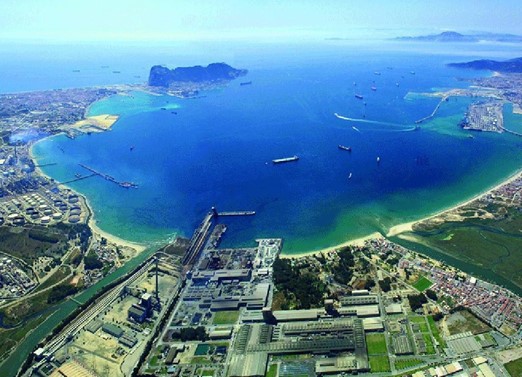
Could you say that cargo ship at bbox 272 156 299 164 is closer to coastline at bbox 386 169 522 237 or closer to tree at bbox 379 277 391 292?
coastline at bbox 386 169 522 237

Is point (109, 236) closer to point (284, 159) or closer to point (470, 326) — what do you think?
point (284, 159)

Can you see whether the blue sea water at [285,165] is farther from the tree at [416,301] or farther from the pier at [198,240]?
the tree at [416,301]

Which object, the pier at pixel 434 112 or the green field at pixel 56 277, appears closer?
the green field at pixel 56 277

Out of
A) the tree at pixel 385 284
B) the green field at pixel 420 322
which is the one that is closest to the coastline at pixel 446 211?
the tree at pixel 385 284

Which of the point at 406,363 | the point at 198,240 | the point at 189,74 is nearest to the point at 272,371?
the point at 406,363

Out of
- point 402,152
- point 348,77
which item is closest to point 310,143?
point 402,152

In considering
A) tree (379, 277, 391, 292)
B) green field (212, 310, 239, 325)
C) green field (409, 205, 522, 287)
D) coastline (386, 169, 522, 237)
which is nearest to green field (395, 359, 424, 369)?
tree (379, 277, 391, 292)

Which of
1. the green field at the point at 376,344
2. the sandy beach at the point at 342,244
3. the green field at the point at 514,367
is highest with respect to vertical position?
the green field at the point at 514,367
